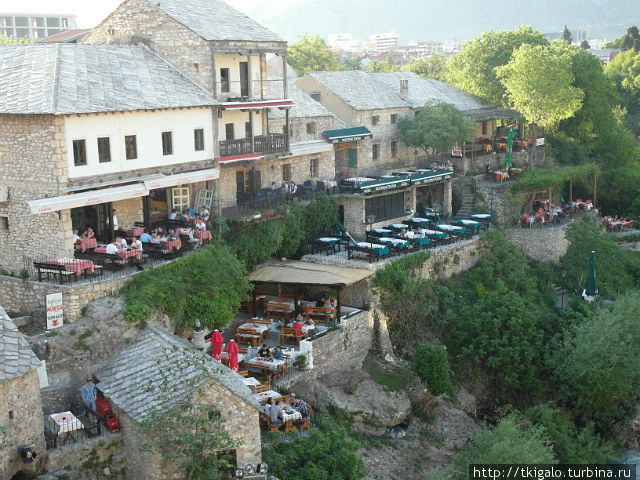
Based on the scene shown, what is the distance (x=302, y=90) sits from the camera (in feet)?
168

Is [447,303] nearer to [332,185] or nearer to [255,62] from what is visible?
[332,185]

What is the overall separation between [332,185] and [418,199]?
7889mm

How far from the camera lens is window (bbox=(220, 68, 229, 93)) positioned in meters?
37.6

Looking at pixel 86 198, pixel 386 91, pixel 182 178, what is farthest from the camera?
pixel 386 91

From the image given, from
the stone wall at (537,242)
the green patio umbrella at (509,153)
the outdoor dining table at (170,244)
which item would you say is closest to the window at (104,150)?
the outdoor dining table at (170,244)

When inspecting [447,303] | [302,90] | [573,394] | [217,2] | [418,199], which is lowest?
[573,394]

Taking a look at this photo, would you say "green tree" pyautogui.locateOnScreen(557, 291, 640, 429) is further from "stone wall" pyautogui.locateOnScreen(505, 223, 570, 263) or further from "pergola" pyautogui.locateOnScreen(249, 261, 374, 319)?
"stone wall" pyautogui.locateOnScreen(505, 223, 570, 263)

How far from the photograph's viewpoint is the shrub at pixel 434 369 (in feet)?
106

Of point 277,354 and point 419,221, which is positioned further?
point 419,221

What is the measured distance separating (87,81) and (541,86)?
32511 mm

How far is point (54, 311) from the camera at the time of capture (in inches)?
1045

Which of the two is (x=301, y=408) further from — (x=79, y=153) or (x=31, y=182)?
(x=31, y=182)

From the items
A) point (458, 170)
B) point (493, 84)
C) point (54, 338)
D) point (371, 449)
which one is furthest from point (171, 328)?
point (493, 84)

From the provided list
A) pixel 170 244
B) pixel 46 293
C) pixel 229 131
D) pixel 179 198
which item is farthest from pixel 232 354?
pixel 229 131
